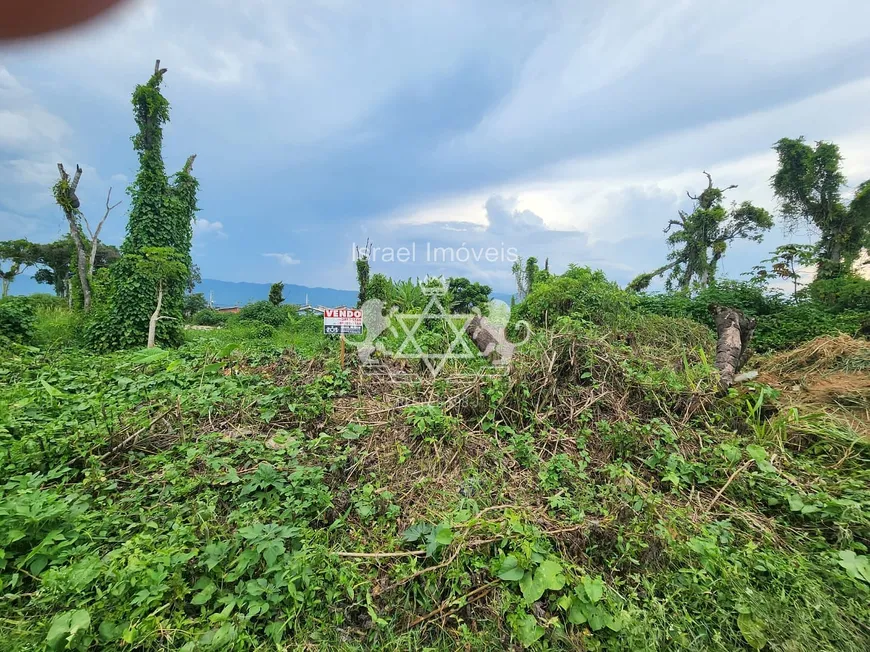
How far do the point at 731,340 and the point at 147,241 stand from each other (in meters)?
11.3

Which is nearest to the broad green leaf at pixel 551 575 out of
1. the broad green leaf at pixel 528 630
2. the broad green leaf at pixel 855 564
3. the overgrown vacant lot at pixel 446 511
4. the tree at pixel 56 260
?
the overgrown vacant lot at pixel 446 511

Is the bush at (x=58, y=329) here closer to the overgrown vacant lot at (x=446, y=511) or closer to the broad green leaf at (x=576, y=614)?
the overgrown vacant lot at (x=446, y=511)

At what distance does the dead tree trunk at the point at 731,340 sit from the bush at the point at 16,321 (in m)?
10.7

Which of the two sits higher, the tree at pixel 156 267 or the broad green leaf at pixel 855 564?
the tree at pixel 156 267

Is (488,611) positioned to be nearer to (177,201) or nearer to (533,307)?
(533,307)

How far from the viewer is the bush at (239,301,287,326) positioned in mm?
15641

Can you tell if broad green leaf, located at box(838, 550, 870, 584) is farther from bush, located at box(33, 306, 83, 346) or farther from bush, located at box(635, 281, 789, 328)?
bush, located at box(33, 306, 83, 346)

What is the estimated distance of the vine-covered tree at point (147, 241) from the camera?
8008 millimetres

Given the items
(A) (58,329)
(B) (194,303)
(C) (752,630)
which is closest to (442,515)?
(C) (752,630)

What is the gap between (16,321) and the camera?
6.62 meters

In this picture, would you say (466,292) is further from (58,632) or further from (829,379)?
(58,632)

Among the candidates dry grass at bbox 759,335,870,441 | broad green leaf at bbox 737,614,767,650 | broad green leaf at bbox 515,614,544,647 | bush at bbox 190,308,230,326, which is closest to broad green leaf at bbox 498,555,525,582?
broad green leaf at bbox 515,614,544,647

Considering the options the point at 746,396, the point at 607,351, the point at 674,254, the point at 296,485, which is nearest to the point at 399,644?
the point at 296,485

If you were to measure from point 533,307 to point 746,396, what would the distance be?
4215 mm
